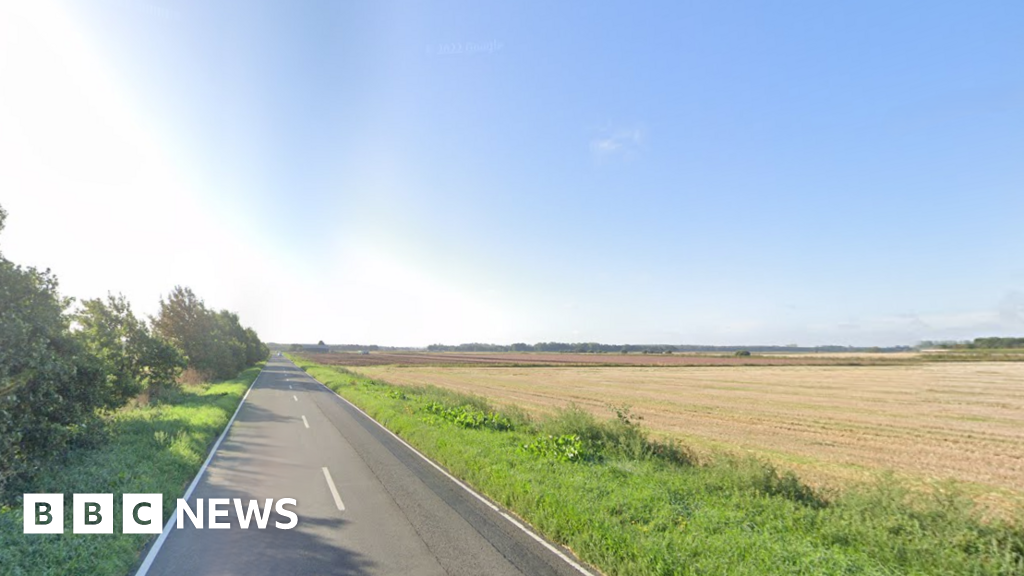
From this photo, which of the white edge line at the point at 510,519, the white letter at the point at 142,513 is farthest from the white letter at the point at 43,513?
the white edge line at the point at 510,519

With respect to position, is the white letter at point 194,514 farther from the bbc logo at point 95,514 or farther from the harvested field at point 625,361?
the harvested field at point 625,361

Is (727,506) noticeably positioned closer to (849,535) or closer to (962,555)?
(849,535)

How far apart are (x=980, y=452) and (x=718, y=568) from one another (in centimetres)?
1804

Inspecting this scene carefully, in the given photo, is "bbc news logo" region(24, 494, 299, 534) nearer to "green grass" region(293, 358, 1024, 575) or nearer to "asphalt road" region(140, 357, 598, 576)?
"asphalt road" region(140, 357, 598, 576)

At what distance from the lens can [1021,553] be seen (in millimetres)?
6250

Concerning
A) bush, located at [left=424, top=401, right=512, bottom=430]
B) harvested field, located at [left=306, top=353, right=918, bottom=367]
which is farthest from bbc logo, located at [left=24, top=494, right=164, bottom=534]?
harvested field, located at [left=306, top=353, right=918, bottom=367]

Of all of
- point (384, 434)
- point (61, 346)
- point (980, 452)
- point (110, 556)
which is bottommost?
point (980, 452)

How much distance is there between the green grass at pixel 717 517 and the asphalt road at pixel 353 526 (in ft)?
2.33

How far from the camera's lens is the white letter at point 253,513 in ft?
23.7

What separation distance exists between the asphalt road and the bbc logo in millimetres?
562

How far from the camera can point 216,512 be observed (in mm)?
7723

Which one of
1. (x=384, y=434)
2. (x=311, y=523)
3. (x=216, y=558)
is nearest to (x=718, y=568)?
(x=311, y=523)

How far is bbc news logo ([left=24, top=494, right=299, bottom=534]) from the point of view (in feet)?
21.3

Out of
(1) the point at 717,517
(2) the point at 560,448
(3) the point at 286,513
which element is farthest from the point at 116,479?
(1) the point at 717,517
